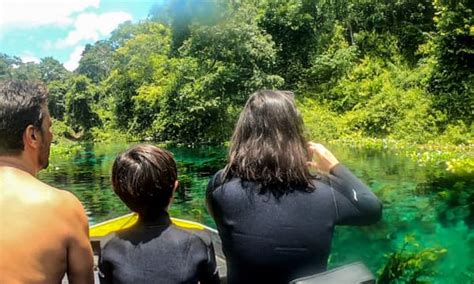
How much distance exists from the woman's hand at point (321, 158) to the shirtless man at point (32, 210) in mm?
809

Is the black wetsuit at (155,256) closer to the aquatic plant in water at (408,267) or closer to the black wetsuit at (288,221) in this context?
the black wetsuit at (288,221)

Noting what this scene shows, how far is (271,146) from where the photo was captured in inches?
67.8

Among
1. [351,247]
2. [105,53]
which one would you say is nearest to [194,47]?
[351,247]

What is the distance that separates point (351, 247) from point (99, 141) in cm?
3520

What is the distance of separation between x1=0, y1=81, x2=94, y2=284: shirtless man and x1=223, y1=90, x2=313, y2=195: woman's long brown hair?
53 centimetres

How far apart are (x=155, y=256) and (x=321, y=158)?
2.22 ft

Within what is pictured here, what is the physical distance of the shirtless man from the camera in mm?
1427

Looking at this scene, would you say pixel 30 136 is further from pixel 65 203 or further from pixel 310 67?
pixel 310 67

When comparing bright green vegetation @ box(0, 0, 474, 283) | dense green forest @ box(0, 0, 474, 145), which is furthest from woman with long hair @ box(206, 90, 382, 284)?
dense green forest @ box(0, 0, 474, 145)

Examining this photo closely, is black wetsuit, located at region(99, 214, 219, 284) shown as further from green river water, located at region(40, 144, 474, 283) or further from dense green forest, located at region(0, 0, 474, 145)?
dense green forest, located at region(0, 0, 474, 145)

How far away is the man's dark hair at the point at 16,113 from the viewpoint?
1.53 meters

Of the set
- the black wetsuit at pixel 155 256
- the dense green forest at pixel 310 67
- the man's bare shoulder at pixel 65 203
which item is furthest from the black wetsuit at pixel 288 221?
the dense green forest at pixel 310 67

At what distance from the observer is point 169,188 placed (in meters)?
1.82

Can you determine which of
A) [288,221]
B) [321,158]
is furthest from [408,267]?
[288,221]
